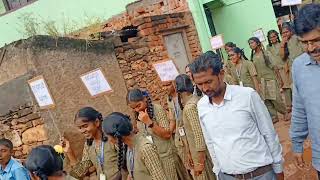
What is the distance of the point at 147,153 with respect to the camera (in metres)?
3.20

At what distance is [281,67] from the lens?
26.9 ft

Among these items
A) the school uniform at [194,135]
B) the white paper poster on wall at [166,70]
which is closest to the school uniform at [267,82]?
the white paper poster on wall at [166,70]

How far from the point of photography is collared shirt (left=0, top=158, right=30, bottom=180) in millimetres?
4258

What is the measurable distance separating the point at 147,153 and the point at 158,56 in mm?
6384

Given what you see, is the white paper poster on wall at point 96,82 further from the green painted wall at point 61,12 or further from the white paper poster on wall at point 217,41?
the green painted wall at point 61,12

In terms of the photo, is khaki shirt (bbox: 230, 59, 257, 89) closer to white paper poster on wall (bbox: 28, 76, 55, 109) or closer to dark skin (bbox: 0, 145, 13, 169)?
white paper poster on wall (bbox: 28, 76, 55, 109)

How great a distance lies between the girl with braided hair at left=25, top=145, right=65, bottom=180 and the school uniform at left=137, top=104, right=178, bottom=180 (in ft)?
4.91

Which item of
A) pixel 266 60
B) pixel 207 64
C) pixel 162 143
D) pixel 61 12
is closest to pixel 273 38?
pixel 266 60

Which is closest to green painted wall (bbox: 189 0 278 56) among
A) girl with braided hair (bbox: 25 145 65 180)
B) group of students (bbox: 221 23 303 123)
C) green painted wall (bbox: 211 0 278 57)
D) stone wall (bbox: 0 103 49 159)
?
green painted wall (bbox: 211 0 278 57)

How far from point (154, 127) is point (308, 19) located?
1.87 m

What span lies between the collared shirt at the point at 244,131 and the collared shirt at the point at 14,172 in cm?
207

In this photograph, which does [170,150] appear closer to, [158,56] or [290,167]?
[290,167]

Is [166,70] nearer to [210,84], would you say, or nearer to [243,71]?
[243,71]

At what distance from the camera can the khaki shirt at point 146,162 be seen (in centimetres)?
319
